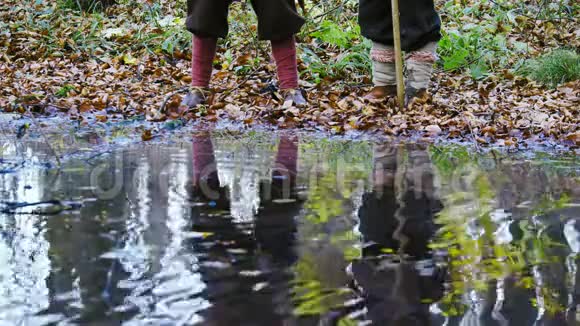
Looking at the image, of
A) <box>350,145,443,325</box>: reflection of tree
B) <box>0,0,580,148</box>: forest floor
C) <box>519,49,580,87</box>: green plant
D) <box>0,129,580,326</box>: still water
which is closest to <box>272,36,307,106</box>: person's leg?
<box>0,0,580,148</box>: forest floor

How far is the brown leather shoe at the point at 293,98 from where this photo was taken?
15.8ft

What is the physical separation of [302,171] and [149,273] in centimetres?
135

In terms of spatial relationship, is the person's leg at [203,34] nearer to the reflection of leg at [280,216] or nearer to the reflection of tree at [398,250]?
the reflection of leg at [280,216]

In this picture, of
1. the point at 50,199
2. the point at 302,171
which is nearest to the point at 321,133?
the point at 302,171

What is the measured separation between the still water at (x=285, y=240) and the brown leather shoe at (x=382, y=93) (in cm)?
179

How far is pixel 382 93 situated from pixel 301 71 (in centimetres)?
162

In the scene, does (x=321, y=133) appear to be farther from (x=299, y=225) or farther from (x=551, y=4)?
(x=551, y=4)

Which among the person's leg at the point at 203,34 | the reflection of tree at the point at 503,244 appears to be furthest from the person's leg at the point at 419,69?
the reflection of tree at the point at 503,244

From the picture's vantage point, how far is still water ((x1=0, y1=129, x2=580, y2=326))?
4.85ft

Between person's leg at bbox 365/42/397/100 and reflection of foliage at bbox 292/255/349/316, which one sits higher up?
person's leg at bbox 365/42/397/100

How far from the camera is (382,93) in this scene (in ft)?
16.6

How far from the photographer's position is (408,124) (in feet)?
13.8

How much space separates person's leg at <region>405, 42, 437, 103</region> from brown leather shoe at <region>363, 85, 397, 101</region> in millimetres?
105

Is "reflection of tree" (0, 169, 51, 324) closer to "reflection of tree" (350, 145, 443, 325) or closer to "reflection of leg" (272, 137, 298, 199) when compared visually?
"reflection of tree" (350, 145, 443, 325)
